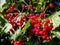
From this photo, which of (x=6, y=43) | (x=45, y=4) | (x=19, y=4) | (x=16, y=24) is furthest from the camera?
(x=19, y=4)

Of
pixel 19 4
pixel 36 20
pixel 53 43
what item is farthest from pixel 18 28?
pixel 19 4

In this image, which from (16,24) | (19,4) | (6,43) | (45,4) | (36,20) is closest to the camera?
(36,20)

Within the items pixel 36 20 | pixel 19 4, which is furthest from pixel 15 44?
pixel 19 4

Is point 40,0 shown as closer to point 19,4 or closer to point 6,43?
point 19,4

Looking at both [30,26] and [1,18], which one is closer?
[30,26]

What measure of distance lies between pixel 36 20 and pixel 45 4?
553mm

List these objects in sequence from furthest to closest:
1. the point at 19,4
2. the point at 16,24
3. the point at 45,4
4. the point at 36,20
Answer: the point at 19,4
the point at 45,4
the point at 16,24
the point at 36,20

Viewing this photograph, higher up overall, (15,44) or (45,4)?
(45,4)

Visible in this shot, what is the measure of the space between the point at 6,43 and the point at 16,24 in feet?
1.02

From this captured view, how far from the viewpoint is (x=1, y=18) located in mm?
2240

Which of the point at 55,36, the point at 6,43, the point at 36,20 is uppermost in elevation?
the point at 36,20

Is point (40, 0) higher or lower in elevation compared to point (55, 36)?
higher

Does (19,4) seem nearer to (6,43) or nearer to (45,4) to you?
(45,4)

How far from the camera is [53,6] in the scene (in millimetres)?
2363
